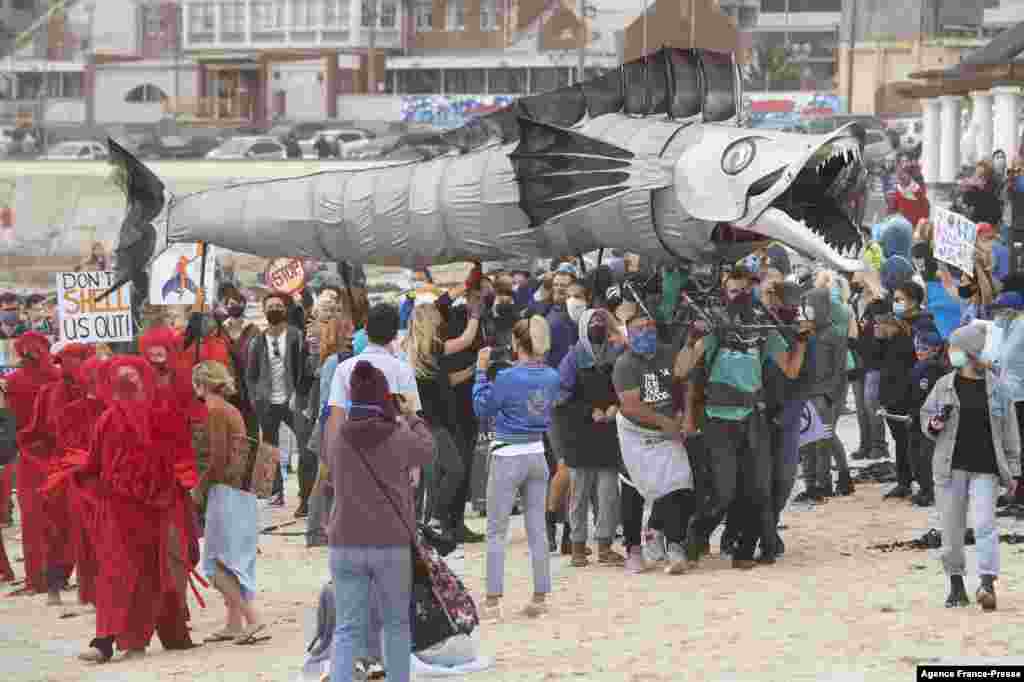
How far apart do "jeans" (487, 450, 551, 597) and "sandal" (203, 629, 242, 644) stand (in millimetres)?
1494

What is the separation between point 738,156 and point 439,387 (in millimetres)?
2679

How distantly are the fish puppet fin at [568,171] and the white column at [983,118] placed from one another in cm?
2035

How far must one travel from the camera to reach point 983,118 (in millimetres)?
34812

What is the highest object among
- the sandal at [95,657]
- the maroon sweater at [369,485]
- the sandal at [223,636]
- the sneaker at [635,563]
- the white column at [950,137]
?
the white column at [950,137]

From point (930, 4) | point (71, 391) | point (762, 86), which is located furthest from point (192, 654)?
point (762, 86)

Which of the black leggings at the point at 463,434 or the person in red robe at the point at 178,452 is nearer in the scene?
the person in red robe at the point at 178,452

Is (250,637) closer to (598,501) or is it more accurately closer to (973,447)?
(598,501)

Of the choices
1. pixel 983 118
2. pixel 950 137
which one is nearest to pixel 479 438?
pixel 983 118

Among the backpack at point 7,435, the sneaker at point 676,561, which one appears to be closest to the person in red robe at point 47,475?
the backpack at point 7,435

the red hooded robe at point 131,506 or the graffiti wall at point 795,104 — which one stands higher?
the graffiti wall at point 795,104

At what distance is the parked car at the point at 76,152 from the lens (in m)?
75.5

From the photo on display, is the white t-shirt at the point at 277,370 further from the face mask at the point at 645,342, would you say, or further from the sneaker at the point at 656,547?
the face mask at the point at 645,342

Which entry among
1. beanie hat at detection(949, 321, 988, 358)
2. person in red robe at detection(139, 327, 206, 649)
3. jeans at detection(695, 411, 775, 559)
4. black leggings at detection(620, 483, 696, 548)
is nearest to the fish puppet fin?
jeans at detection(695, 411, 775, 559)

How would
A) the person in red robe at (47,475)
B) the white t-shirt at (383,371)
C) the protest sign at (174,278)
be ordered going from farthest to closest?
the protest sign at (174,278) → the person in red robe at (47,475) → the white t-shirt at (383,371)
